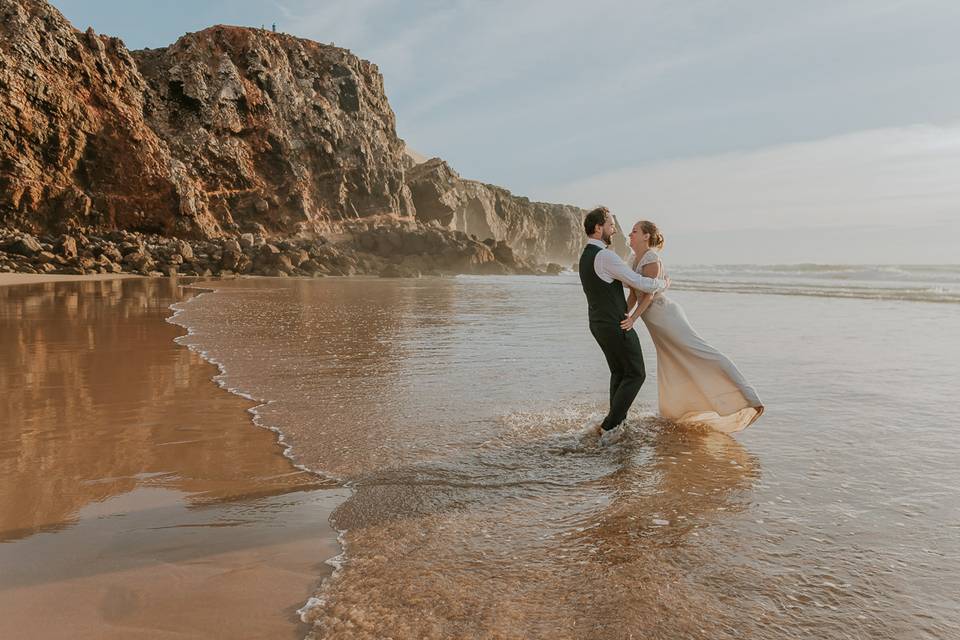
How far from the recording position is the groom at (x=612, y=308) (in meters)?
4.74

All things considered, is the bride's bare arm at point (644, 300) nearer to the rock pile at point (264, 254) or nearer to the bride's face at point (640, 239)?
the bride's face at point (640, 239)

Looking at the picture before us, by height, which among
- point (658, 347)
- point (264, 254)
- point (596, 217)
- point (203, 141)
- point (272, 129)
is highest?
point (272, 129)

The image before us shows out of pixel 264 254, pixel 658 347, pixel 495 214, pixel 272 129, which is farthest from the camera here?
pixel 495 214

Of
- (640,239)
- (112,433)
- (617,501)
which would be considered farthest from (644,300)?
(112,433)

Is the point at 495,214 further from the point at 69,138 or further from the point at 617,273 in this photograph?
the point at 617,273

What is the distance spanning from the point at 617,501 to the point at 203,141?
5687 centimetres

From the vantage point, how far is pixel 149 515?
3.07 metres

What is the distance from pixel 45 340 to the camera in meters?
8.84

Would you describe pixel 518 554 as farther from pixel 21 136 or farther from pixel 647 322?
pixel 21 136

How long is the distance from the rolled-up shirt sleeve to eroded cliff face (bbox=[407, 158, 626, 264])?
73245 millimetres

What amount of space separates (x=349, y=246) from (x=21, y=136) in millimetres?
27020

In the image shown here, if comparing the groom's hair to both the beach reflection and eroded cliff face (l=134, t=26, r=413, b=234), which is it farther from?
eroded cliff face (l=134, t=26, r=413, b=234)

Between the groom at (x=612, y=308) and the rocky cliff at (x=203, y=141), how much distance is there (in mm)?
43337

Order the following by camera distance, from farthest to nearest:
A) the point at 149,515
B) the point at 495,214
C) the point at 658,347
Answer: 1. the point at 495,214
2. the point at 658,347
3. the point at 149,515
